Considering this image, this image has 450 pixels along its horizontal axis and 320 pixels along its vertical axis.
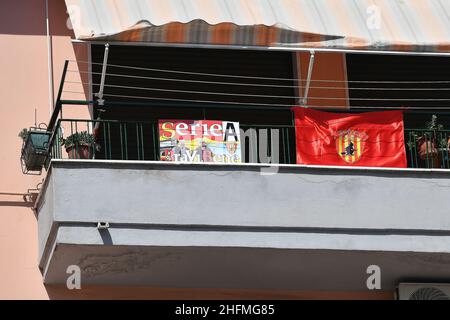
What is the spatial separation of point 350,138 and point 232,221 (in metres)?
1.80

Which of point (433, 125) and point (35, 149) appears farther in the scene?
point (433, 125)

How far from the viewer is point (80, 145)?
13.8m

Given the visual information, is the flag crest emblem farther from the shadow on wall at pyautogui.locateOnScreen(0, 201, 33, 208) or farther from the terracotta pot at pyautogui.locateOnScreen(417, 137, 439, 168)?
the shadow on wall at pyautogui.locateOnScreen(0, 201, 33, 208)

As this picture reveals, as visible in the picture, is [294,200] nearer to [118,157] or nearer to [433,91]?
[118,157]

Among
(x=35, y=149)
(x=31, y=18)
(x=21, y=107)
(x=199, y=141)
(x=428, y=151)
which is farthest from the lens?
(x=31, y=18)

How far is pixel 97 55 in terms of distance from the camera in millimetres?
15562

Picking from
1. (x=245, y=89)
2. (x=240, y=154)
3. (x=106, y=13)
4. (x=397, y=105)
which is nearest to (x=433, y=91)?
(x=397, y=105)

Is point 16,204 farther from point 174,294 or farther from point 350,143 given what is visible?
point 350,143

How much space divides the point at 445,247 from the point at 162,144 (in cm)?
323

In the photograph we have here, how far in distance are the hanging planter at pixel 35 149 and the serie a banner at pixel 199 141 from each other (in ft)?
4.12

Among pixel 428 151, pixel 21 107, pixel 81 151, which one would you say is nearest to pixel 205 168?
pixel 81 151

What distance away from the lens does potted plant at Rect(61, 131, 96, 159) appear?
45.3ft

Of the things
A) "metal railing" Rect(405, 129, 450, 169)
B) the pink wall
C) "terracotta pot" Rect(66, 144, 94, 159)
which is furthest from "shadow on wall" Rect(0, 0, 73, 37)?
"metal railing" Rect(405, 129, 450, 169)
